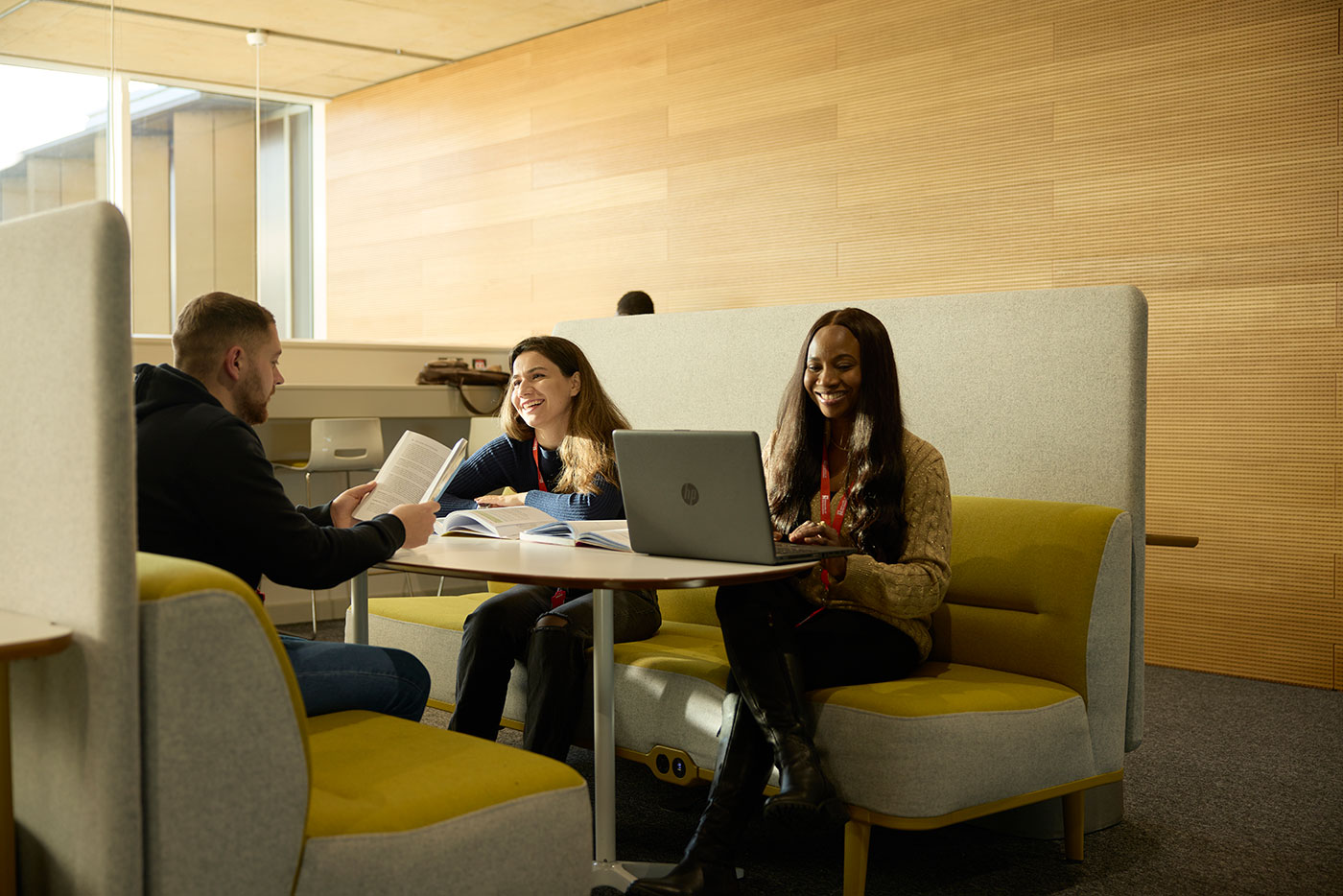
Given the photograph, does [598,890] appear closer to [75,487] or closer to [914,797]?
[914,797]

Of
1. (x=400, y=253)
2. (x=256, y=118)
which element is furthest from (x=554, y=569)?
(x=256, y=118)

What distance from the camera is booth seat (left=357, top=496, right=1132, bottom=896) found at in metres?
2.36

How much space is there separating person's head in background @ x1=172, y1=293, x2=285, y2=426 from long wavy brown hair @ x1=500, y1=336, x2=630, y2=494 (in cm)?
98

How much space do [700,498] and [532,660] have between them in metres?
0.69

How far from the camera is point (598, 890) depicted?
250 centimetres

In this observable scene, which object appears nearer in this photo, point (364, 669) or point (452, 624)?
point (364, 669)

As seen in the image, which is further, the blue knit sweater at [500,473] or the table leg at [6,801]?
the blue knit sweater at [500,473]

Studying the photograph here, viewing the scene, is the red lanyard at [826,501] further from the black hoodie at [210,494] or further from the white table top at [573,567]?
the black hoodie at [210,494]

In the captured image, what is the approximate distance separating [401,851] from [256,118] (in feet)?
26.9

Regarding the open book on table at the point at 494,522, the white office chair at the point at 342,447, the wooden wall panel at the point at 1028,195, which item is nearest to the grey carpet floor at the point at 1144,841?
the open book on table at the point at 494,522

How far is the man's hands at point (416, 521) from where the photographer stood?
2.34 meters

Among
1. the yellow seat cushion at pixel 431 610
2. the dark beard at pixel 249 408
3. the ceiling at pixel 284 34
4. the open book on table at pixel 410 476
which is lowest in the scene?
the yellow seat cushion at pixel 431 610

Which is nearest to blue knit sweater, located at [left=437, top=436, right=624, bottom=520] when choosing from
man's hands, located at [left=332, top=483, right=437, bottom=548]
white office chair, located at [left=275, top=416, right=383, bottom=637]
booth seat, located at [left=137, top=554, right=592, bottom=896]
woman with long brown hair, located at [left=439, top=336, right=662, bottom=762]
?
woman with long brown hair, located at [left=439, top=336, right=662, bottom=762]

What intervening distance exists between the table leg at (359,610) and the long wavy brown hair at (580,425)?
566 millimetres
